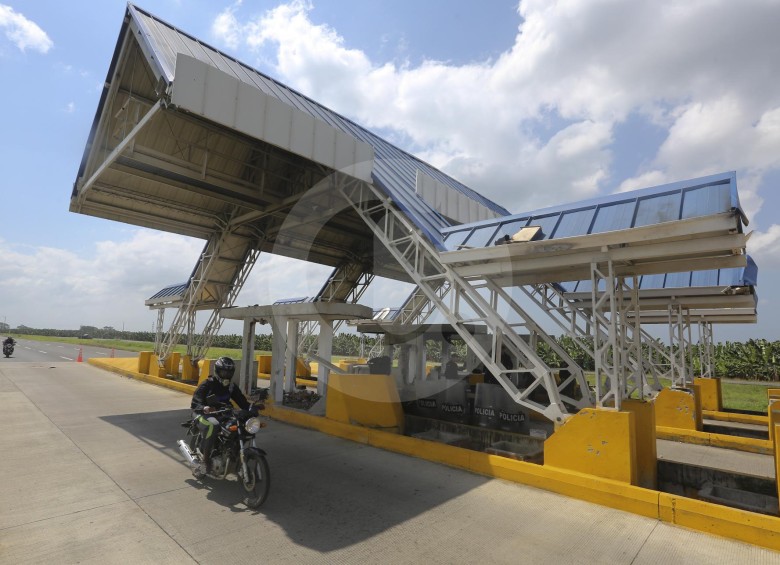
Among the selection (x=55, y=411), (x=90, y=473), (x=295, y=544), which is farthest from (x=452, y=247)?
(x=55, y=411)

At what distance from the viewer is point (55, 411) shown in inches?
416

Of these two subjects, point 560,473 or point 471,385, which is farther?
point 471,385

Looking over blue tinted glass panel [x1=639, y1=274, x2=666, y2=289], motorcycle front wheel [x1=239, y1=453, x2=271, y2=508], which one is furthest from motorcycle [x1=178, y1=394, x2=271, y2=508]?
blue tinted glass panel [x1=639, y1=274, x2=666, y2=289]

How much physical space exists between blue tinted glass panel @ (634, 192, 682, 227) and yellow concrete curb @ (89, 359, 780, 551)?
3.64m

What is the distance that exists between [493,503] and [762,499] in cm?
388

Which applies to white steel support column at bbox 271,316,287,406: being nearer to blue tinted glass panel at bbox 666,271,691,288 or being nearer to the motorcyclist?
the motorcyclist

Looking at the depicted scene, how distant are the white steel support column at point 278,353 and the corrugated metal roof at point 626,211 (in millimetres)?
5090

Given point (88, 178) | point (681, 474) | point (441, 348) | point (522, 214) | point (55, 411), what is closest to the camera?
point (681, 474)

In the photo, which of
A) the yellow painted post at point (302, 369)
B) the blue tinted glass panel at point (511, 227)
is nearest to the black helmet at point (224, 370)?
the blue tinted glass panel at point (511, 227)

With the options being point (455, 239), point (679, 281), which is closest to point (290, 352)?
point (455, 239)

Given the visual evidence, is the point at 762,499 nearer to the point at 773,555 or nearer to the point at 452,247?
the point at 773,555

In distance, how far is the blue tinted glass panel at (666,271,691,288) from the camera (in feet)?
37.1

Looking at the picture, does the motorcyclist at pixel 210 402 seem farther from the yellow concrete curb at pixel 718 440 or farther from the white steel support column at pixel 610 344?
the yellow concrete curb at pixel 718 440

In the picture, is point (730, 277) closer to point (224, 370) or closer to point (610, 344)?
point (610, 344)
